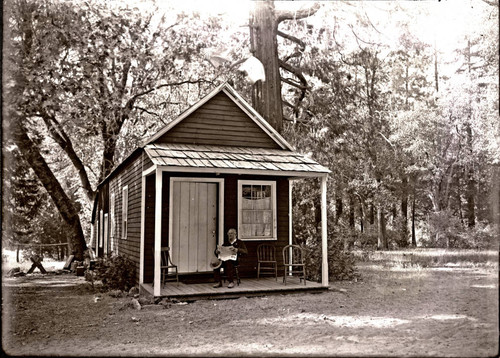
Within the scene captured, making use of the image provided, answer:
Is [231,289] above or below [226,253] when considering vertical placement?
below

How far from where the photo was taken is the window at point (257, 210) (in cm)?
1215

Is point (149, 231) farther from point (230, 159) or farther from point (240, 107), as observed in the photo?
point (240, 107)

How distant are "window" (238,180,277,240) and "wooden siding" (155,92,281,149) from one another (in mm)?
1127

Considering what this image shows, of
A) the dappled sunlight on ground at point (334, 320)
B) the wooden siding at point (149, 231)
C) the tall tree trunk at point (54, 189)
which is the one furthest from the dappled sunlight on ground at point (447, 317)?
the tall tree trunk at point (54, 189)

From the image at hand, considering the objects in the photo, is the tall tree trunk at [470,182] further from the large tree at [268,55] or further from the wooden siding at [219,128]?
the wooden siding at [219,128]

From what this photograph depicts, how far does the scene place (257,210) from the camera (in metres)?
12.3

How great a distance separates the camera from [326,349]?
20.0ft

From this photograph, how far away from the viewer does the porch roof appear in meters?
10.2

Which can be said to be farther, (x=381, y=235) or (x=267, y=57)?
(x=381, y=235)

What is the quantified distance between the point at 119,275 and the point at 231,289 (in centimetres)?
340

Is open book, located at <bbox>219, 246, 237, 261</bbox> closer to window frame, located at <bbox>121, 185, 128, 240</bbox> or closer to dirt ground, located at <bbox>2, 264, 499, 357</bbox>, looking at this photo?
dirt ground, located at <bbox>2, 264, 499, 357</bbox>

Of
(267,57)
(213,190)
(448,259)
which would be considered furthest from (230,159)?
(448,259)

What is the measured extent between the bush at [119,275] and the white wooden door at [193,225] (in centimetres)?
124

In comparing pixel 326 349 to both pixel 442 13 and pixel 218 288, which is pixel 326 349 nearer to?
pixel 218 288
